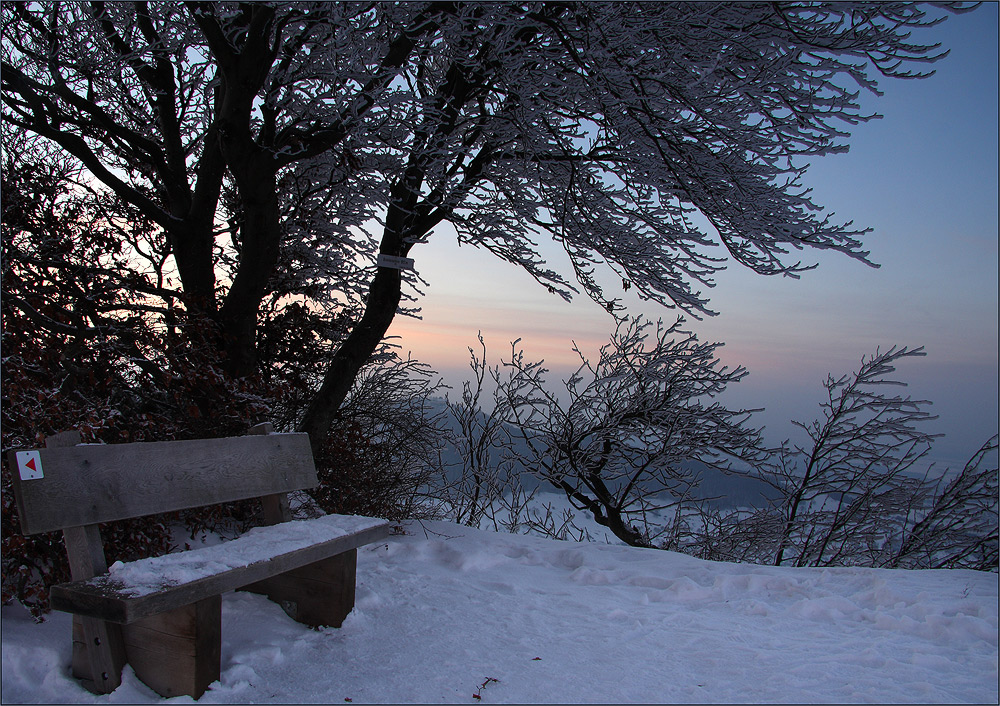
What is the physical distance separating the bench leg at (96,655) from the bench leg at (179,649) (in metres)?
0.07

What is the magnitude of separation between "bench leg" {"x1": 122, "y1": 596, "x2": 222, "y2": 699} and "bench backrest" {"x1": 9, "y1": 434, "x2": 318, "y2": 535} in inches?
17.0

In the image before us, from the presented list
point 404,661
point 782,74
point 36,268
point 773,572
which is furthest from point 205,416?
point 782,74

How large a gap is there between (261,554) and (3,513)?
3.71 ft

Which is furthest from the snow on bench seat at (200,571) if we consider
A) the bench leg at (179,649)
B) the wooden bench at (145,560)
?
the bench leg at (179,649)

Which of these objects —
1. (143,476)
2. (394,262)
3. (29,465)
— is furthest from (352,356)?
(29,465)

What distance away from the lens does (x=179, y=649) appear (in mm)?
2348

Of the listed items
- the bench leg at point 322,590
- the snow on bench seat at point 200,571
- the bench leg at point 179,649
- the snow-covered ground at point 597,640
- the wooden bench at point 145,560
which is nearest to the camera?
the snow on bench seat at point 200,571

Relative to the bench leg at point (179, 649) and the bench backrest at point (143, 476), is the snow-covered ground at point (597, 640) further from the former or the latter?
the bench backrest at point (143, 476)

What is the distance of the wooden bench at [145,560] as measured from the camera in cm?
219

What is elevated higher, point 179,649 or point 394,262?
point 394,262

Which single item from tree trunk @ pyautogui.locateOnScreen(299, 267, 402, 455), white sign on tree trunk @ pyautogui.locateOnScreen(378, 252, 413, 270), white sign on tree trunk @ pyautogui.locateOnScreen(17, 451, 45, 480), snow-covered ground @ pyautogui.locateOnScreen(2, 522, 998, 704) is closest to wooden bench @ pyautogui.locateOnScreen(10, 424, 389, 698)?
white sign on tree trunk @ pyautogui.locateOnScreen(17, 451, 45, 480)

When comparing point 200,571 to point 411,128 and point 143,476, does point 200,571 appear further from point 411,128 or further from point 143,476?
point 411,128

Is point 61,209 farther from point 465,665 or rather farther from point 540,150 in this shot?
point 465,665

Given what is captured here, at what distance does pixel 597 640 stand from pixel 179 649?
1.81 m
